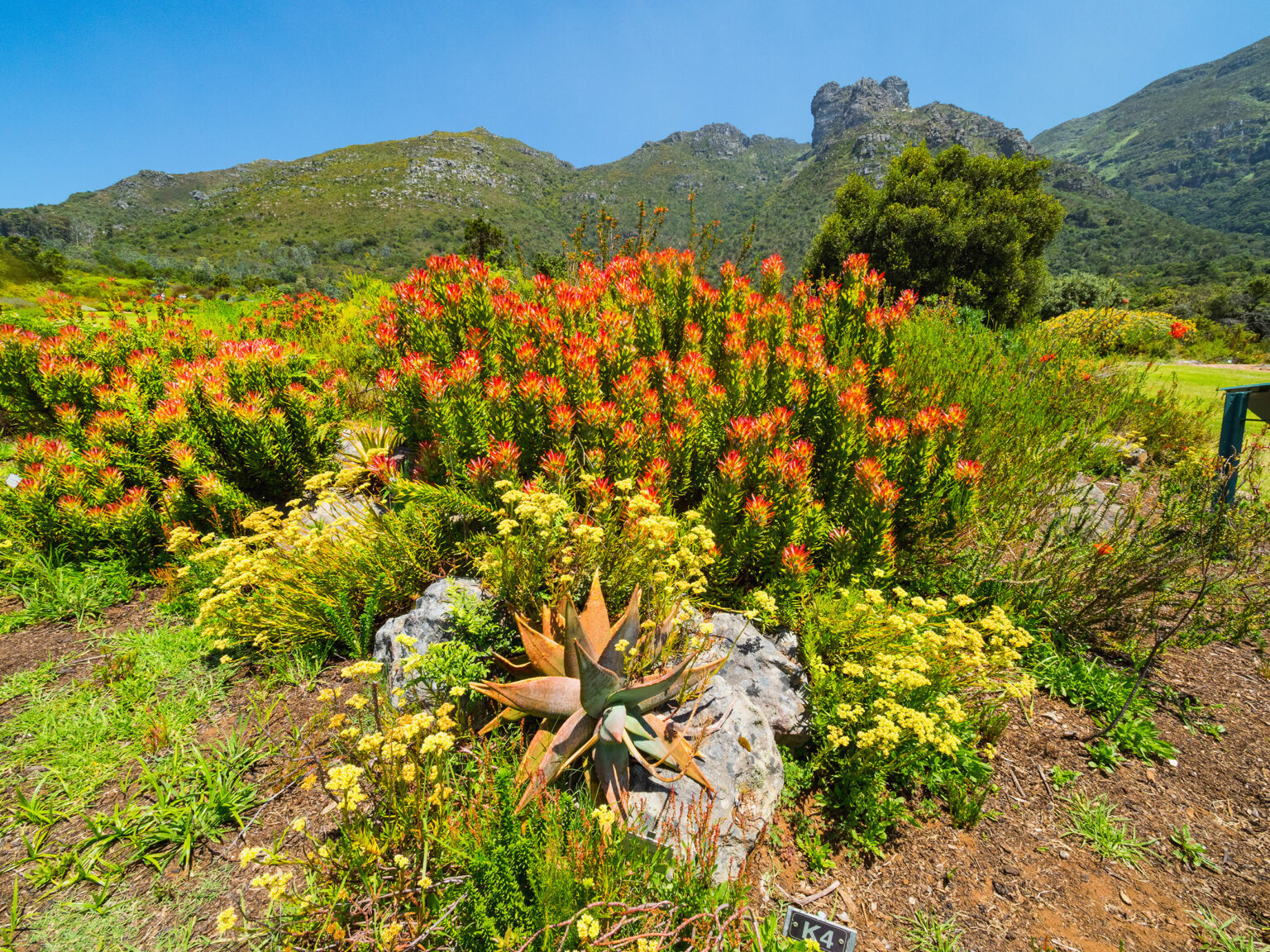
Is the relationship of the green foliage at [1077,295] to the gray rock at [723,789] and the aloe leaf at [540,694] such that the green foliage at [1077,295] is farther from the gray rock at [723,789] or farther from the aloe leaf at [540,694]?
the aloe leaf at [540,694]

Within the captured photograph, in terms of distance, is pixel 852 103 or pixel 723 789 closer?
pixel 723 789

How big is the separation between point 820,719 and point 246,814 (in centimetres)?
267

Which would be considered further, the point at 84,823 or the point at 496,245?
the point at 496,245

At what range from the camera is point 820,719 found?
2.38 m

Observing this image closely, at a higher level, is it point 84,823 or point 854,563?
point 854,563

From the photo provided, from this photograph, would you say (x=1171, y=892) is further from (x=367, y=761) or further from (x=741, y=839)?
(x=367, y=761)

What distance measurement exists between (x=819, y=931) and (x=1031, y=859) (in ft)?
4.63

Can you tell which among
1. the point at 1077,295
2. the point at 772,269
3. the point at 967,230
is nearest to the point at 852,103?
the point at 1077,295

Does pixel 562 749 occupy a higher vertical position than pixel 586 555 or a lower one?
lower

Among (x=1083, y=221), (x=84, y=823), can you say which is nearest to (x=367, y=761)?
(x=84, y=823)

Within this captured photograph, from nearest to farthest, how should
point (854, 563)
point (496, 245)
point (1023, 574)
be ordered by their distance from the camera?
point (854, 563) < point (1023, 574) < point (496, 245)

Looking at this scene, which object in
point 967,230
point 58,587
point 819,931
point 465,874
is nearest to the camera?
point 819,931

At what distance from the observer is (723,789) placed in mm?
2145

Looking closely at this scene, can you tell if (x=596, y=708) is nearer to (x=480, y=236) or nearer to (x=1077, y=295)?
(x=480, y=236)
